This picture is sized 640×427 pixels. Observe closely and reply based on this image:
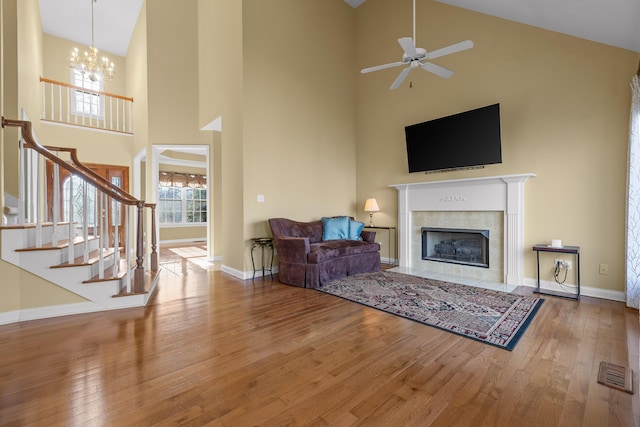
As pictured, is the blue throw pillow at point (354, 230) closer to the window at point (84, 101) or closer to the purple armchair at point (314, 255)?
the purple armchair at point (314, 255)

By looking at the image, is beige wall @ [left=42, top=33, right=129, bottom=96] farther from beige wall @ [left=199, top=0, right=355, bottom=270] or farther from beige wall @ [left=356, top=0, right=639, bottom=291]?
beige wall @ [left=356, top=0, right=639, bottom=291]

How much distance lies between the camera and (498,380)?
5.83 feet

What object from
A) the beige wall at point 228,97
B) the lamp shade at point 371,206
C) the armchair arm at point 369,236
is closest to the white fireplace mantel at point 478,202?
the lamp shade at point 371,206

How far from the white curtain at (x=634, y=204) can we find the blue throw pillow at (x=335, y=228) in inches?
137

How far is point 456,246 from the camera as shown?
4742 mm

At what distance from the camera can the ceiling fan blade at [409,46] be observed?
114 inches

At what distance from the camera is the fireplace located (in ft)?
14.4

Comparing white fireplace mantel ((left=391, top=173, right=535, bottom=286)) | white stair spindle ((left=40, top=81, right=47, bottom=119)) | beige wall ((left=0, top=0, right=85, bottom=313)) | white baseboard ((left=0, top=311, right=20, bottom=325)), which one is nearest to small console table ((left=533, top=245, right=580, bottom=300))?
white fireplace mantel ((left=391, top=173, right=535, bottom=286))

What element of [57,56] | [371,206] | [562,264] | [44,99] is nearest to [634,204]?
[562,264]

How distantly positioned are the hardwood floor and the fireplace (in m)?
1.48

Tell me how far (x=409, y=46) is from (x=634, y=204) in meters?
2.90

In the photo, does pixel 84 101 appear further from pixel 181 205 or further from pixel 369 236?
pixel 369 236

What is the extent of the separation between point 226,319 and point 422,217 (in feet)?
12.0

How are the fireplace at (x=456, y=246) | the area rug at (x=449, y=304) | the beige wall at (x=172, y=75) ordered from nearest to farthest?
the area rug at (x=449, y=304)
the fireplace at (x=456, y=246)
the beige wall at (x=172, y=75)
